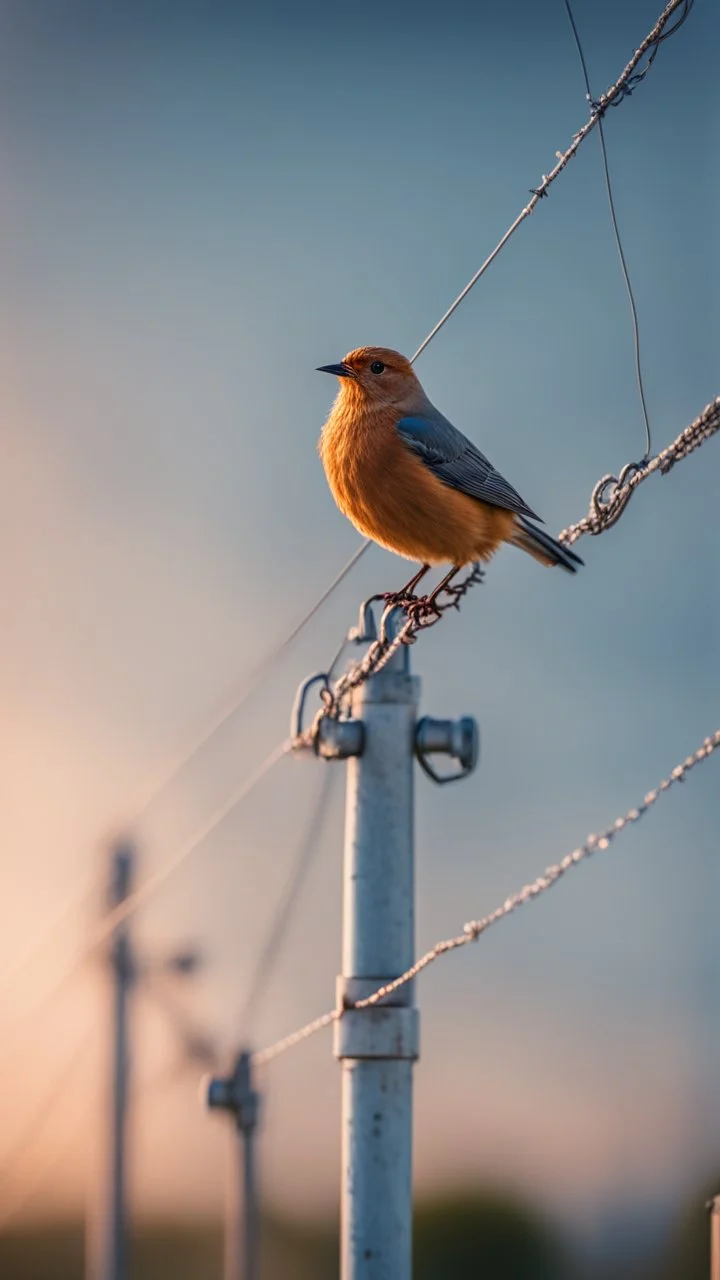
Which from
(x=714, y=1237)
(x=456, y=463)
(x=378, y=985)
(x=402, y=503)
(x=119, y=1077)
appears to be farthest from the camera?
(x=119, y=1077)

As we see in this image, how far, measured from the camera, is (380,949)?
254 inches

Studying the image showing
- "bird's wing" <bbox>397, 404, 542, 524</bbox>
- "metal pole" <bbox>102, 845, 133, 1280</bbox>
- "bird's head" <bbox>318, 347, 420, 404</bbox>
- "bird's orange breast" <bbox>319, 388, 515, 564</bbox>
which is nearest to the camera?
"bird's orange breast" <bbox>319, 388, 515, 564</bbox>

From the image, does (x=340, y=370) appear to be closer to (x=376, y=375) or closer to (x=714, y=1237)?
(x=376, y=375)

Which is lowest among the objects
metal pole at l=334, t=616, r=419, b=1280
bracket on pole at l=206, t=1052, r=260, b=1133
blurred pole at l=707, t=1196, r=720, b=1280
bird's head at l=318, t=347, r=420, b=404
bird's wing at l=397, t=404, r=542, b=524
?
blurred pole at l=707, t=1196, r=720, b=1280

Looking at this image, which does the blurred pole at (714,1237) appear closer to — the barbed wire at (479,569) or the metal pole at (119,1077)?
the barbed wire at (479,569)

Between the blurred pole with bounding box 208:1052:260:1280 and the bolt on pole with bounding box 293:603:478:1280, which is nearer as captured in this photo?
the bolt on pole with bounding box 293:603:478:1280

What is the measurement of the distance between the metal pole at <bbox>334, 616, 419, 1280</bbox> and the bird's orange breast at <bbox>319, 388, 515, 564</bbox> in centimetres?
80

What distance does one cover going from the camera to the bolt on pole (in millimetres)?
6195

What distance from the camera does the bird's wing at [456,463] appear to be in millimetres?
7711

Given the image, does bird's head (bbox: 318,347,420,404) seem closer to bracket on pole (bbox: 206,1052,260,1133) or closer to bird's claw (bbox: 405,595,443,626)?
bird's claw (bbox: 405,595,443,626)

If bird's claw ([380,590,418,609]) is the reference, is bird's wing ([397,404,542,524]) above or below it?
above

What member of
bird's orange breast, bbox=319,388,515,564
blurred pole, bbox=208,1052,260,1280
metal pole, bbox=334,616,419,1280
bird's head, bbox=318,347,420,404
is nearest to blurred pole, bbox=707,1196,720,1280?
metal pole, bbox=334,616,419,1280

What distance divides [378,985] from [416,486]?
2.08 meters

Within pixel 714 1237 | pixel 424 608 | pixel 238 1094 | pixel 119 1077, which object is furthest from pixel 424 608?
pixel 119 1077
